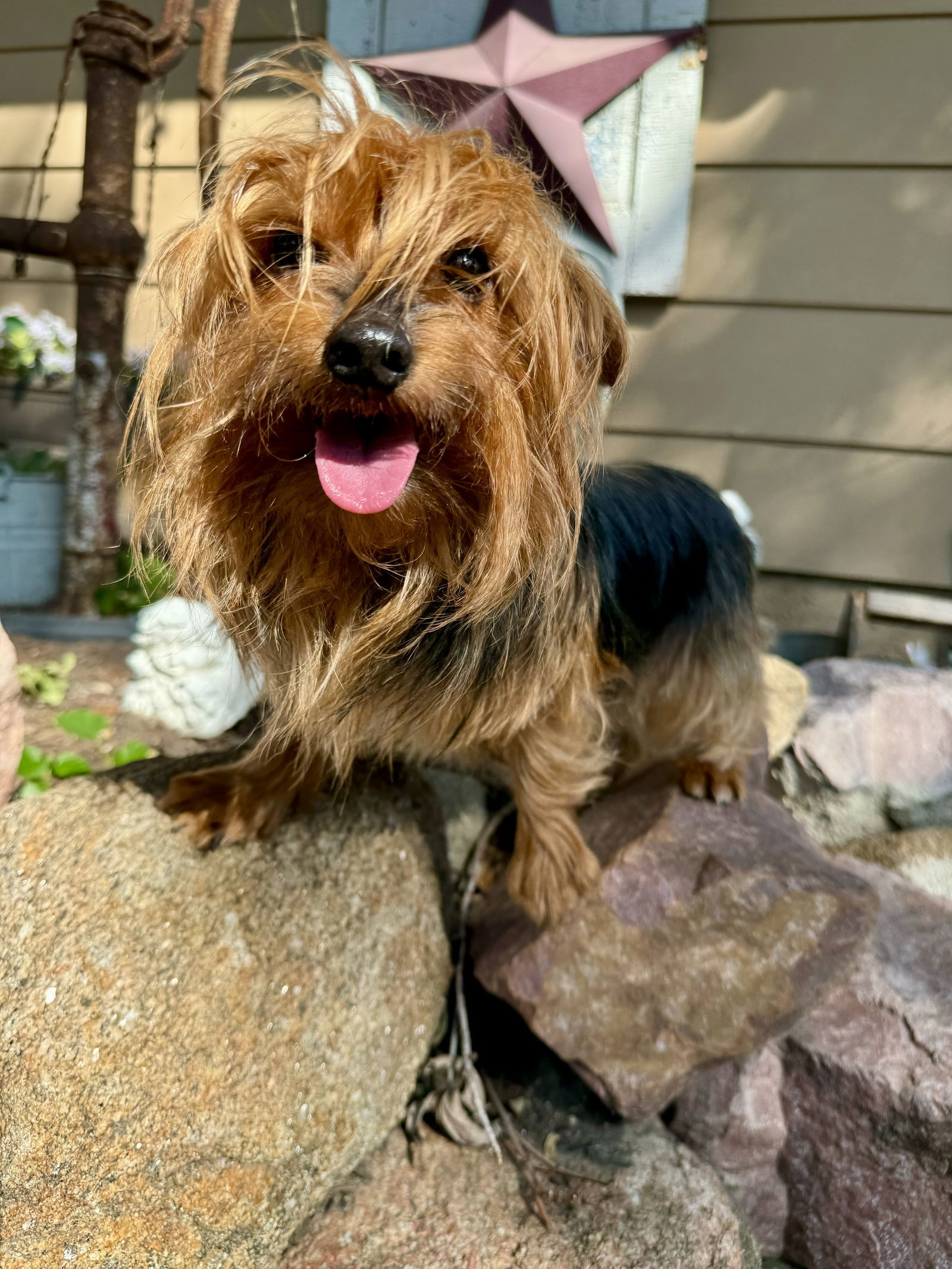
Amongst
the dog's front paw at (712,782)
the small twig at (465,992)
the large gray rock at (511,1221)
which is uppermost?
the dog's front paw at (712,782)

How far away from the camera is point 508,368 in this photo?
57.9 inches

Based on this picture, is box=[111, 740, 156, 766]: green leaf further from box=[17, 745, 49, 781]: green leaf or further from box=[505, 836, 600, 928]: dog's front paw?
box=[505, 836, 600, 928]: dog's front paw

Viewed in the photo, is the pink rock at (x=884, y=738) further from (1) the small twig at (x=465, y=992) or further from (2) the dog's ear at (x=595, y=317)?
(2) the dog's ear at (x=595, y=317)

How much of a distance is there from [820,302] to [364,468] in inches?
129

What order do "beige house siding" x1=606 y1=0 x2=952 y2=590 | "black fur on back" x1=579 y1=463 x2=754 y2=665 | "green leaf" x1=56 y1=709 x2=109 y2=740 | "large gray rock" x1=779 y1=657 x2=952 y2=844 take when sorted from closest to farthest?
"black fur on back" x1=579 y1=463 x2=754 y2=665 < "green leaf" x1=56 y1=709 x2=109 y2=740 < "large gray rock" x1=779 y1=657 x2=952 y2=844 < "beige house siding" x1=606 y1=0 x2=952 y2=590

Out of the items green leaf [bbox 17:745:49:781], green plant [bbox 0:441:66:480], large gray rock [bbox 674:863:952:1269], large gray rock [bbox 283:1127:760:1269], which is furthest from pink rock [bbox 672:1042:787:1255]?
green plant [bbox 0:441:66:480]

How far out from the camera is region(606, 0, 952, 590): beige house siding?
3693mm

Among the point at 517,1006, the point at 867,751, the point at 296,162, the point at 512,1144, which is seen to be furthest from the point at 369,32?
the point at 512,1144

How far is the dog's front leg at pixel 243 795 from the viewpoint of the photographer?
193cm

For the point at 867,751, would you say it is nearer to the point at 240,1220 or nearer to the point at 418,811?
the point at 418,811

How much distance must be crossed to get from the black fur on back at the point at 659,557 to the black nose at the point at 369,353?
0.88m

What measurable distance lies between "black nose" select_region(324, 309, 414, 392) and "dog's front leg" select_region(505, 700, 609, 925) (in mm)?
1077

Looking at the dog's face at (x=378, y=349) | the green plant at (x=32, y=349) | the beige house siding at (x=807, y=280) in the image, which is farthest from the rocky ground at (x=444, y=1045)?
the green plant at (x=32, y=349)

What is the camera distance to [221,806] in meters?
1.97
